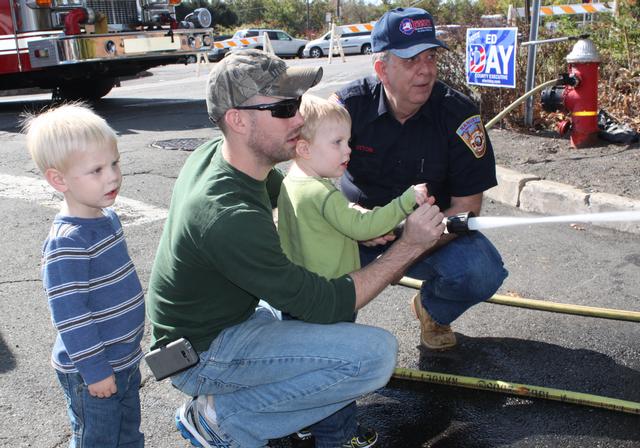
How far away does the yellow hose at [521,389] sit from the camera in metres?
2.97

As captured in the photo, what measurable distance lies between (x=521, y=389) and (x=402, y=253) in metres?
0.90

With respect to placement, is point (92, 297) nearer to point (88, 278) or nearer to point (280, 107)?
point (88, 278)

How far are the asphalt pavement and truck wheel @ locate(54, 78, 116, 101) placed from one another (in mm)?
7403

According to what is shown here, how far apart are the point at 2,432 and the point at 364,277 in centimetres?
165

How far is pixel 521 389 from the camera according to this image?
10.2ft

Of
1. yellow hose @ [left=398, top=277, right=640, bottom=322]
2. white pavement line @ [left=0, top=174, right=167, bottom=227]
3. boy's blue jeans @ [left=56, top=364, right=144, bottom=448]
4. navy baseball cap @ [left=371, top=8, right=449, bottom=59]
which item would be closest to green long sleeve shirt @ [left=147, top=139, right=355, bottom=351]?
boy's blue jeans @ [left=56, top=364, right=144, bottom=448]

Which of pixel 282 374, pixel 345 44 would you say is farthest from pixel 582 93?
pixel 345 44

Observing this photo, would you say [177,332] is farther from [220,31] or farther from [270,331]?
[220,31]

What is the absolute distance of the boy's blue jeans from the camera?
2404 mm

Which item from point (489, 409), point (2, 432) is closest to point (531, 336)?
point (489, 409)

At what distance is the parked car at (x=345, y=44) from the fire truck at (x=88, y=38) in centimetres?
1964

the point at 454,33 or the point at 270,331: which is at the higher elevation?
the point at 454,33

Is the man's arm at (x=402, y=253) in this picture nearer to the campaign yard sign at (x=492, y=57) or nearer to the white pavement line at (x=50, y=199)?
the white pavement line at (x=50, y=199)

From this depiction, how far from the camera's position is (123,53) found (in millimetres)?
10688
